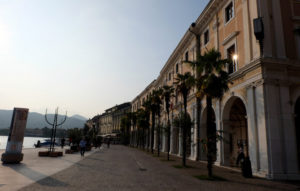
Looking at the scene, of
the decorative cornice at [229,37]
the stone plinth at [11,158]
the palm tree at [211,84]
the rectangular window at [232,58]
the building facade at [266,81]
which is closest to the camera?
the building facade at [266,81]

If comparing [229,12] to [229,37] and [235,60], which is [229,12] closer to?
[229,37]

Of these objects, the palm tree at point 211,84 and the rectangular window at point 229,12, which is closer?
the palm tree at point 211,84

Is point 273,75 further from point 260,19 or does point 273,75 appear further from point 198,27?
point 198,27

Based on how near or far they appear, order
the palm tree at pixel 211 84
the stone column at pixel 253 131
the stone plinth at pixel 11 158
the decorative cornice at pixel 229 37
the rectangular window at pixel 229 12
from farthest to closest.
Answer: the rectangular window at pixel 229 12 → the decorative cornice at pixel 229 37 → the stone plinth at pixel 11 158 → the stone column at pixel 253 131 → the palm tree at pixel 211 84

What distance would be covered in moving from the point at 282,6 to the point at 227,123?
9877 mm

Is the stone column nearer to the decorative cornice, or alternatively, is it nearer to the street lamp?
the street lamp

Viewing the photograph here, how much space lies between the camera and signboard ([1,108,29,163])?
15.0m

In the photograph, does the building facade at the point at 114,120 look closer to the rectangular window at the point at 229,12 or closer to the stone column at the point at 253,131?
the rectangular window at the point at 229,12

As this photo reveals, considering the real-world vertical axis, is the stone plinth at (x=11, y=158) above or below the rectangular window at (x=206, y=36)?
below

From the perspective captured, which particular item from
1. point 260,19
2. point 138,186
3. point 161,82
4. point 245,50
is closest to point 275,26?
point 260,19

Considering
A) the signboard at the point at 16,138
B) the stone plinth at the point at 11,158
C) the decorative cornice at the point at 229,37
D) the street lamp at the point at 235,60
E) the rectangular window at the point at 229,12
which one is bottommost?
the stone plinth at the point at 11,158

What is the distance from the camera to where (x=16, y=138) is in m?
15.6

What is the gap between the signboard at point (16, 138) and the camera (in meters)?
15.0

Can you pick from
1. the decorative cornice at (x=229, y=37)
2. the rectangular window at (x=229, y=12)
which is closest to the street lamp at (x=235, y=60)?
the decorative cornice at (x=229, y=37)
